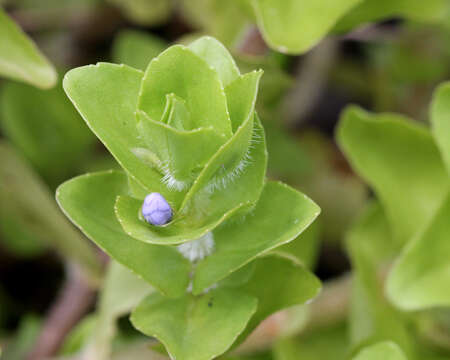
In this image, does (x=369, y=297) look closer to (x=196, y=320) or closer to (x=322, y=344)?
(x=322, y=344)

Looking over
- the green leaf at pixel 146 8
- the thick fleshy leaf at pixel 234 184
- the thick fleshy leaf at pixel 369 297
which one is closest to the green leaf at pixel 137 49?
the green leaf at pixel 146 8

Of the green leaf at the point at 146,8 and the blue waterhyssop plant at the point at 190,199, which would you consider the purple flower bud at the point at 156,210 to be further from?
the green leaf at the point at 146,8

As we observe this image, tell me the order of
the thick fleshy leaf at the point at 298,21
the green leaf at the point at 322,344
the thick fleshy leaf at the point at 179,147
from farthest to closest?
the green leaf at the point at 322,344 → the thick fleshy leaf at the point at 298,21 → the thick fleshy leaf at the point at 179,147

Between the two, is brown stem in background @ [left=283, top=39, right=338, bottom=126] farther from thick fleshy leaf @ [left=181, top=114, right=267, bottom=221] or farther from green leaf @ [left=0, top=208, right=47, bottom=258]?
thick fleshy leaf @ [left=181, top=114, right=267, bottom=221]

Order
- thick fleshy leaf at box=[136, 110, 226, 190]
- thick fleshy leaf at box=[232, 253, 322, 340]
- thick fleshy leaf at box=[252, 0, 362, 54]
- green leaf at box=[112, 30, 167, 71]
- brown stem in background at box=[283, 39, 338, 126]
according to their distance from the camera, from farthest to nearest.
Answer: brown stem in background at box=[283, 39, 338, 126]
green leaf at box=[112, 30, 167, 71]
thick fleshy leaf at box=[252, 0, 362, 54]
thick fleshy leaf at box=[232, 253, 322, 340]
thick fleshy leaf at box=[136, 110, 226, 190]

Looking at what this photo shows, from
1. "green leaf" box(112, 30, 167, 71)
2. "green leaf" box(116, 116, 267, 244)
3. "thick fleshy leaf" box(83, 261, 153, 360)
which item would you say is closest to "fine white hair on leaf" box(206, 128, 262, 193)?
"green leaf" box(116, 116, 267, 244)

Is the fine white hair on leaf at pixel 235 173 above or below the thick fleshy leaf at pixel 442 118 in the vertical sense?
above

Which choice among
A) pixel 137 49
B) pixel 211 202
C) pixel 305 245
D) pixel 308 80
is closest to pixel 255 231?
pixel 211 202
